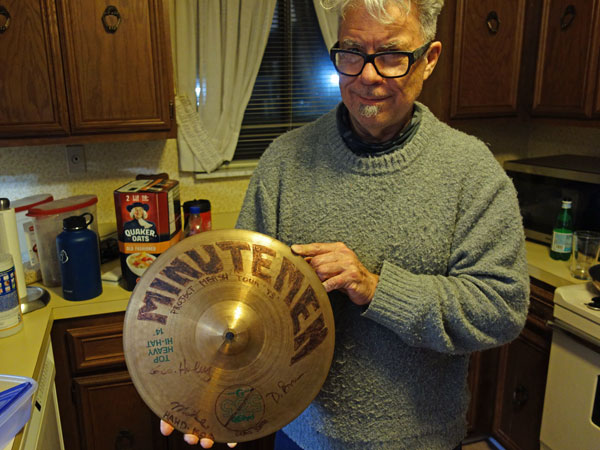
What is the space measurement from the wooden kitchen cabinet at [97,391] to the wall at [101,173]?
0.64 metres

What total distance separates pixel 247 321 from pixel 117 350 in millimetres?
958

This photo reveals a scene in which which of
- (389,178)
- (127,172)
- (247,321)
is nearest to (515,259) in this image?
(389,178)

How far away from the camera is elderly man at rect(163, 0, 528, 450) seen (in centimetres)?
90

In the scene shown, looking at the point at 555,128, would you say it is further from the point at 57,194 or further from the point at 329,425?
the point at 57,194

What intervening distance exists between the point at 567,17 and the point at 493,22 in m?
0.26

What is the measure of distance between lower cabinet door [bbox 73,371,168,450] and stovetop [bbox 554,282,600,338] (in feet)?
4.33

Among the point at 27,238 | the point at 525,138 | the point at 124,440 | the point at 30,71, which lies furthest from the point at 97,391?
the point at 525,138

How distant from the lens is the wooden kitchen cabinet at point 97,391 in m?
1.58

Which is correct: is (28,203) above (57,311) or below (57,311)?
above

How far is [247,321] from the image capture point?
2.74ft

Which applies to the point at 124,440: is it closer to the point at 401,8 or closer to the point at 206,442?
the point at 206,442

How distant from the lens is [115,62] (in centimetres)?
167

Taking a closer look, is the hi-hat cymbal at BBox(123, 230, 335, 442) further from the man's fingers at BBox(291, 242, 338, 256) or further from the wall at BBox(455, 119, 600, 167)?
the wall at BBox(455, 119, 600, 167)

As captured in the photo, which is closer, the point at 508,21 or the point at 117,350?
the point at 117,350
